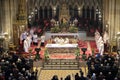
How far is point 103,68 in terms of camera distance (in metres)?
28.2

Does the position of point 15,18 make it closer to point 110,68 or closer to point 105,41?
point 105,41

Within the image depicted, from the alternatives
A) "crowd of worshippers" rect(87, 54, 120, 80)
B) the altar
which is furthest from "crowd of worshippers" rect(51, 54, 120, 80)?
the altar

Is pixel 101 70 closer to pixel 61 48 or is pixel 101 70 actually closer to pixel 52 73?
pixel 52 73

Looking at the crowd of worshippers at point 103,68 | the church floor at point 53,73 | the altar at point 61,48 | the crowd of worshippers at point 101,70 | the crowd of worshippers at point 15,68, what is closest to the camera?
the crowd of worshippers at point 15,68

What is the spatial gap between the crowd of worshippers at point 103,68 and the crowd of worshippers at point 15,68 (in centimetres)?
397

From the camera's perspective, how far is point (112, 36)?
42.5 m

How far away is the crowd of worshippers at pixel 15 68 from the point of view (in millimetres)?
26312

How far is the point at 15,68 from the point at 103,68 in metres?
5.98

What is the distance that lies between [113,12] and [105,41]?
3.47 meters

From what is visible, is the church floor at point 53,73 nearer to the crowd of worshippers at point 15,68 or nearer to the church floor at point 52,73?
the church floor at point 52,73

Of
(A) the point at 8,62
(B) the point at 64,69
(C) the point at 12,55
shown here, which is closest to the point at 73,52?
(B) the point at 64,69

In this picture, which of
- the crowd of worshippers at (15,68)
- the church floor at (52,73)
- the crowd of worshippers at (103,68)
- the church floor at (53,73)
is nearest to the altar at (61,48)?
the church floor at (53,73)

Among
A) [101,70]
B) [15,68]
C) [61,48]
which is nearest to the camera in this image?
[15,68]

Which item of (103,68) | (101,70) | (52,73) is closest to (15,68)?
(52,73)
